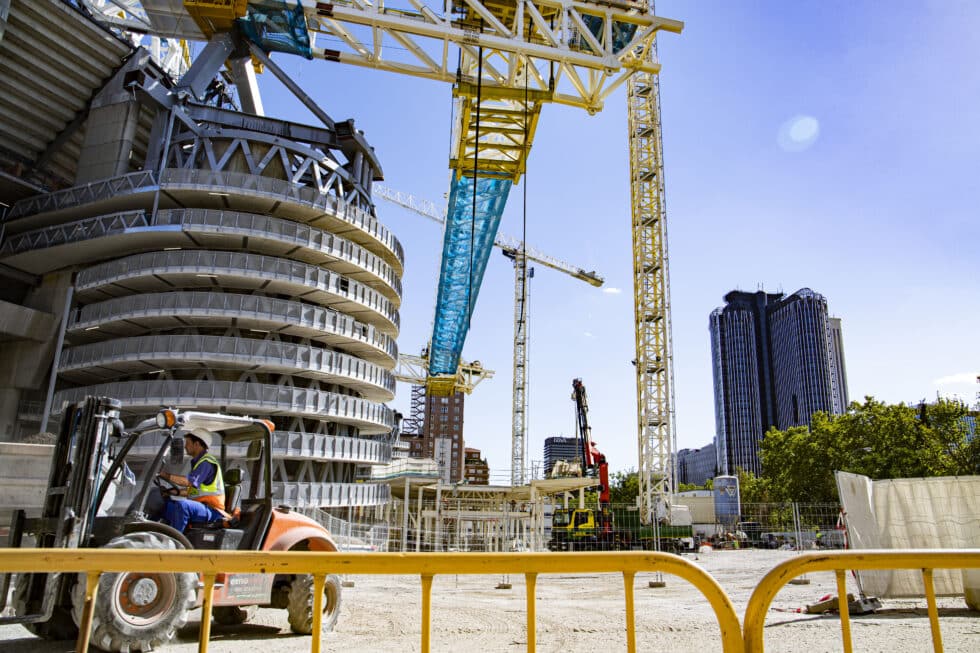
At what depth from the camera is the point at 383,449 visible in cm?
3834

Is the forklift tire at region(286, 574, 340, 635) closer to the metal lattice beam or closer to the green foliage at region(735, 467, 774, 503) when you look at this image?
the metal lattice beam

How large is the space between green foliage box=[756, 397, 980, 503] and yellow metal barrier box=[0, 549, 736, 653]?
46.8 metres

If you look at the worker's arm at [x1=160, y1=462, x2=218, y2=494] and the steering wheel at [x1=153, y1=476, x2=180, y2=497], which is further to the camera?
the worker's arm at [x1=160, y1=462, x2=218, y2=494]

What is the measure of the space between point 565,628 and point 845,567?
224 inches

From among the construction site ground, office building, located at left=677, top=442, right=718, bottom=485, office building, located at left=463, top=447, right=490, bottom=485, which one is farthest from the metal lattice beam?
office building, located at left=677, top=442, right=718, bottom=485

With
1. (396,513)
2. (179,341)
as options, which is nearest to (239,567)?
(179,341)

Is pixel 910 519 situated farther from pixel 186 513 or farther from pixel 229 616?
pixel 186 513

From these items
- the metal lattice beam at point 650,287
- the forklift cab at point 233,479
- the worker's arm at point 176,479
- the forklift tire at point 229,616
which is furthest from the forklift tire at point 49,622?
the metal lattice beam at point 650,287

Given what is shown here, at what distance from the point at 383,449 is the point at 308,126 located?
747 inches

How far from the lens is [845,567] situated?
4180 millimetres

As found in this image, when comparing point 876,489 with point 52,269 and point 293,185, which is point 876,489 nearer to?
point 293,185

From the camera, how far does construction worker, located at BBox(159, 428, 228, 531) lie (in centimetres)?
730

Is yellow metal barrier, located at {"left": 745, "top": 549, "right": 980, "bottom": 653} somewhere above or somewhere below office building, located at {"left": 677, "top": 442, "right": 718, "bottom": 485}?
below

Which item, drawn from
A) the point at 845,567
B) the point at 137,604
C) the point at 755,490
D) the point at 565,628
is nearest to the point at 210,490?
the point at 137,604
